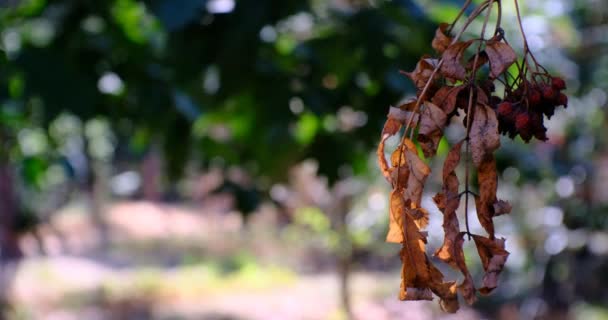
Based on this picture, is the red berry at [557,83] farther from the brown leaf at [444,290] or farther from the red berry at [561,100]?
the brown leaf at [444,290]

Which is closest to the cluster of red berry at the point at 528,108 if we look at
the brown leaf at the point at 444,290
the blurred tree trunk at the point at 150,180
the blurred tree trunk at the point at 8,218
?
the brown leaf at the point at 444,290

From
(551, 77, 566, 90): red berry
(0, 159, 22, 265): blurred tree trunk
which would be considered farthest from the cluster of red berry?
(0, 159, 22, 265): blurred tree trunk

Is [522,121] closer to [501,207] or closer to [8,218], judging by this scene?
[501,207]

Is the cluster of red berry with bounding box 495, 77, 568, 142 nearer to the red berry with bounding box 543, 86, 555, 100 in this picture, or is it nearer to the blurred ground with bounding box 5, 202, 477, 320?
the red berry with bounding box 543, 86, 555, 100

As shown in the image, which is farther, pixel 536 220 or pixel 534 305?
pixel 536 220

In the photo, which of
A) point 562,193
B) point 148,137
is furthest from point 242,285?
point 148,137

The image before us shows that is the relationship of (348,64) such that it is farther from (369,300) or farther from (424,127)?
(369,300)
